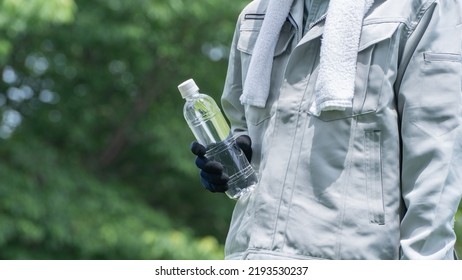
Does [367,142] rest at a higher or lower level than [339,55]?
lower

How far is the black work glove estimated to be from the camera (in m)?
2.74

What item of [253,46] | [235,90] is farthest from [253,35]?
[235,90]

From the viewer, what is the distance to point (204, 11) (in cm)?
947

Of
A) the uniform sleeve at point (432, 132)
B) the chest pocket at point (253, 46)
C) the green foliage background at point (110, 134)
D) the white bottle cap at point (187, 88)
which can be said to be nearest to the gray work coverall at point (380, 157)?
the uniform sleeve at point (432, 132)

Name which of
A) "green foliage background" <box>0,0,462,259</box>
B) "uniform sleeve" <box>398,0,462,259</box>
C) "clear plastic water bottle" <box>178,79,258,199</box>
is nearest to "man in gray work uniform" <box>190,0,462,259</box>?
"uniform sleeve" <box>398,0,462,259</box>

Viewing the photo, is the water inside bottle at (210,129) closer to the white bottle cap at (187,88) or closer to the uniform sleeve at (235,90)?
the uniform sleeve at (235,90)

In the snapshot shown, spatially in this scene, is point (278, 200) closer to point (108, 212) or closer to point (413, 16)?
point (413, 16)

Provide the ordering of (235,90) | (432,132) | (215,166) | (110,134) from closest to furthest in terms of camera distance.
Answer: (432,132) < (215,166) < (235,90) < (110,134)

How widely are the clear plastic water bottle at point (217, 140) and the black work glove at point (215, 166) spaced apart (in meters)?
0.02

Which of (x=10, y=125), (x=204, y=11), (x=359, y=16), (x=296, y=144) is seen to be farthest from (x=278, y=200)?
(x=10, y=125)

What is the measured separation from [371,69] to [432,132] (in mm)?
212

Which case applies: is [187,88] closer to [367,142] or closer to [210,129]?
[210,129]

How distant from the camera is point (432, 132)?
8.05 feet
